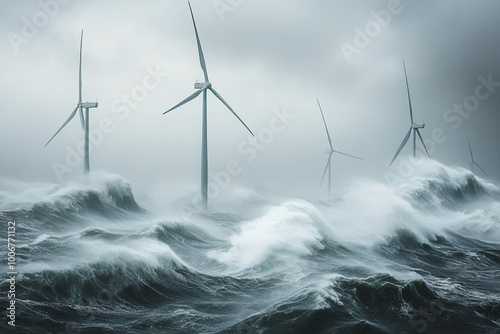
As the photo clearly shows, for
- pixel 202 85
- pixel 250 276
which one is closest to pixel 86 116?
pixel 202 85

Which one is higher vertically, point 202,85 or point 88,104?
point 202,85

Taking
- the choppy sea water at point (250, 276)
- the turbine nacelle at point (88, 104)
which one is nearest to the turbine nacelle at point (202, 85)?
the turbine nacelle at point (88, 104)

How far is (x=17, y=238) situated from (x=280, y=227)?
54.6 feet

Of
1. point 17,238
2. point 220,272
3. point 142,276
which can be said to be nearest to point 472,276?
point 220,272

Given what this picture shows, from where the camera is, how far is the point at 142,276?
67.1ft

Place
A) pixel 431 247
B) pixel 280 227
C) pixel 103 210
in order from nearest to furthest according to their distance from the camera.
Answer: pixel 280 227 < pixel 431 247 < pixel 103 210

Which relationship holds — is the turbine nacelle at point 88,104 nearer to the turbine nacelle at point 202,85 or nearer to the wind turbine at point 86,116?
the wind turbine at point 86,116

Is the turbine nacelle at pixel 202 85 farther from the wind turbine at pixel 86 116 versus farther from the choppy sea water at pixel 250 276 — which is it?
the choppy sea water at pixel 250 276

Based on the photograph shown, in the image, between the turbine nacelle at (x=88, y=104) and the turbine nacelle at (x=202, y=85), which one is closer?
the turbine nacelle at (x=202, y=85)

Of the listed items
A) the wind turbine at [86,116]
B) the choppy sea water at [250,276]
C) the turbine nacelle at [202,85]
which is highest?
the turbine nacelle at [202,85]

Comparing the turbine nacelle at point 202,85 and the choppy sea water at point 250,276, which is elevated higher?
the turbine nacelle at point 202,85

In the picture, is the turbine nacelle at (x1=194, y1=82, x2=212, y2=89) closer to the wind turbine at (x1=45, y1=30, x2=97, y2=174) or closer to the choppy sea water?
the wind turbine at (x1=45, y1=30, x2=97, y2=174)

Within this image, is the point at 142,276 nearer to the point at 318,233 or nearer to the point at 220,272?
the point at 220,272

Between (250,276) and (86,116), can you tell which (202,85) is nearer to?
(86,116)
